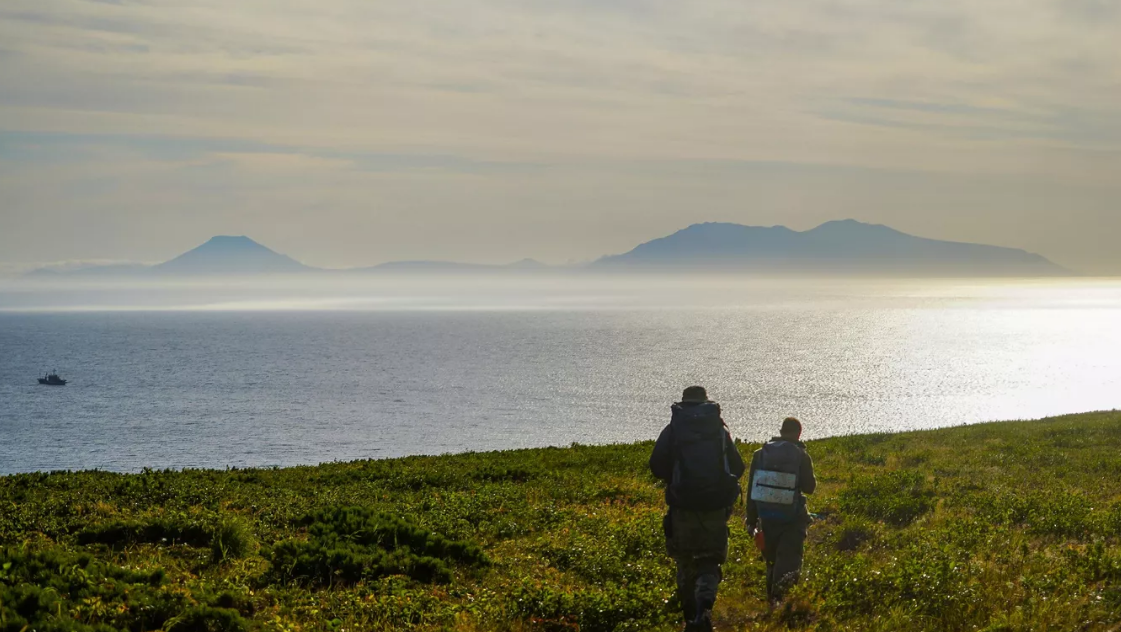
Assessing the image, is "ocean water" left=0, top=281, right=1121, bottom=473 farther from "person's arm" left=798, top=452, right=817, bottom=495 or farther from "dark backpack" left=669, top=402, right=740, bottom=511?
"dark backpack" left=669, top=402, right=740, bottom=511

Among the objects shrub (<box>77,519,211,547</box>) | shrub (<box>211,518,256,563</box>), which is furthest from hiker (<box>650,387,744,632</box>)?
shrub (<box>77,519,211,547</box>)

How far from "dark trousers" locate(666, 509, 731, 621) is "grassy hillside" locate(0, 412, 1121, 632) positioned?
718 mm

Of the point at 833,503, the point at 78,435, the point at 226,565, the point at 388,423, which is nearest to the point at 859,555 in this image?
the point at 833,503

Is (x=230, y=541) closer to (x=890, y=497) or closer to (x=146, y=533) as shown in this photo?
(x=146, y=533)

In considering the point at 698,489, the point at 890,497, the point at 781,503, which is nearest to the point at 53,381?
the point at 890,497

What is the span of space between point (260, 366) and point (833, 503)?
168607 millimetres

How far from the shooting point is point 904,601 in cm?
1176

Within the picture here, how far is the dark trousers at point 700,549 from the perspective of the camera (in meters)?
11.1

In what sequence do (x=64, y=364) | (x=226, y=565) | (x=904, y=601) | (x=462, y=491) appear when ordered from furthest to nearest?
1. (x=64, y=364)
2. (x=462, y=491)
3. (x=226, y=565)
4. (x=904, y=601)

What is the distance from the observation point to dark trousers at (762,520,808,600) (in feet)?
41.2

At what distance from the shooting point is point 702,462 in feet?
36.0

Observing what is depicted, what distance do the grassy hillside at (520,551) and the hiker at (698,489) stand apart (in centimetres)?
84

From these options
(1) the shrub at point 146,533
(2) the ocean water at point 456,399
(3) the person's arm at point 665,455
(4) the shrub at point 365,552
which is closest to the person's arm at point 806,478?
(3) the person's arm at point 665,455

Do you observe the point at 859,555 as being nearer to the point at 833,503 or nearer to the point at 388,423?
the point at 833,503
